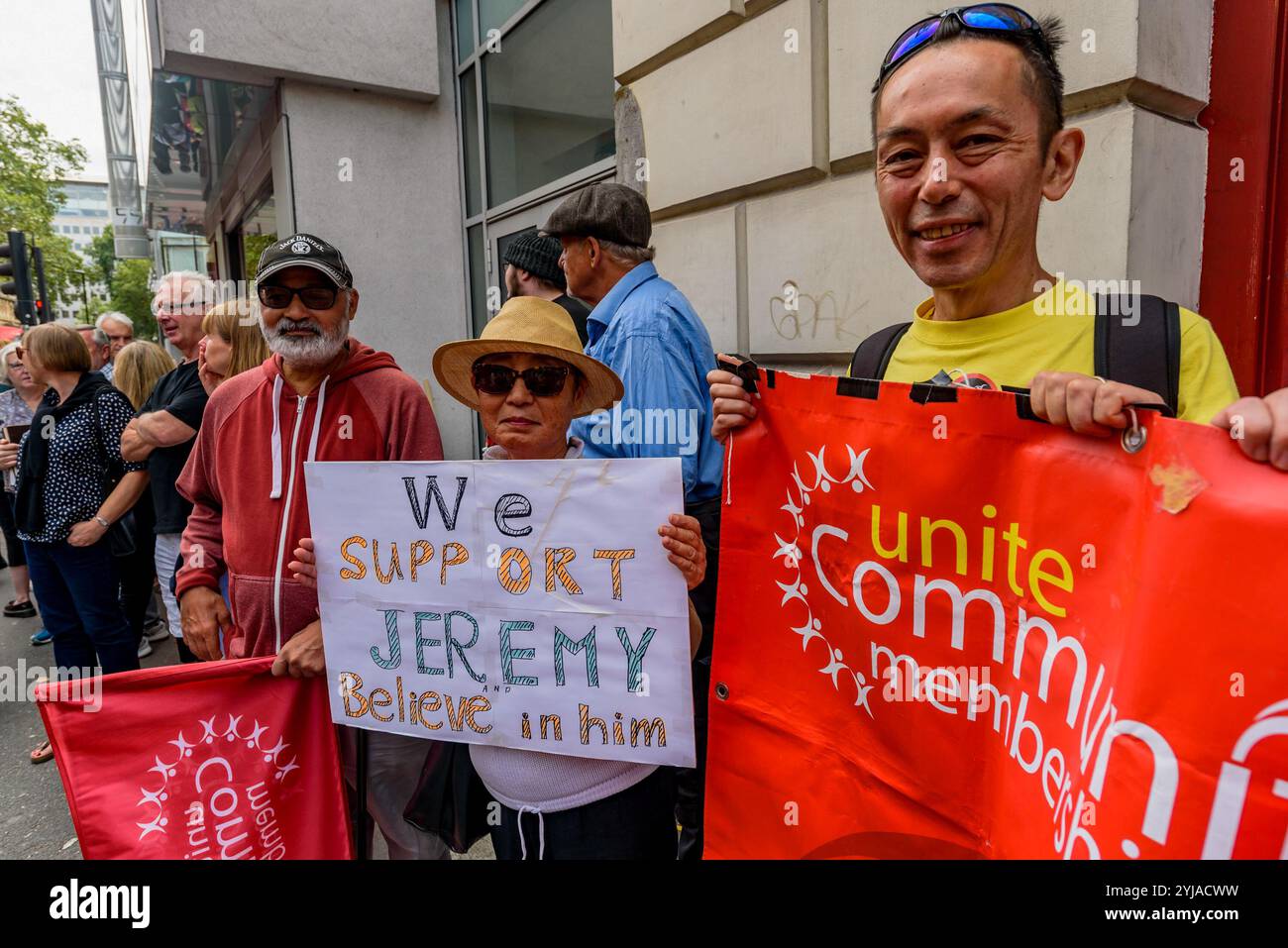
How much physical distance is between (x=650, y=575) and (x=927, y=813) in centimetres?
68

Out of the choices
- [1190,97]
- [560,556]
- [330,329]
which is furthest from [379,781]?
[1190,97]

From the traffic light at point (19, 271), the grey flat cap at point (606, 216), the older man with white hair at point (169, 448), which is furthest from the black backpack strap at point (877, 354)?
the traffic light at point (19, 271)

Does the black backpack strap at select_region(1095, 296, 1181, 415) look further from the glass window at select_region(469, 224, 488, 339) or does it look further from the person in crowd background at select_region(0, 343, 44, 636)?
the glass window at select_region(469, 224, 488, 339)

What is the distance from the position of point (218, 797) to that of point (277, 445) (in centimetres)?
95

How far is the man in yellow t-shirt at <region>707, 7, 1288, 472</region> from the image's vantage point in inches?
49.9

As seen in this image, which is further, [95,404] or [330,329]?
[95,404]

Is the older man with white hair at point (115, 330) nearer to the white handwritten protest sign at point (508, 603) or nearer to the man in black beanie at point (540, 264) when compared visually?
the man in black beanie at point (540, 264)

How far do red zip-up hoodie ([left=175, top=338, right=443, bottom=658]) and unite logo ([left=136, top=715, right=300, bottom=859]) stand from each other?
0.92 ft

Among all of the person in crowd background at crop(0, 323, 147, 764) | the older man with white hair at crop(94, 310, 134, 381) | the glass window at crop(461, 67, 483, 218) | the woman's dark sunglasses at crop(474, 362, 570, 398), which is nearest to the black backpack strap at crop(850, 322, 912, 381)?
the woman's dark sunglasses at crop(474, 362, 570, 398)

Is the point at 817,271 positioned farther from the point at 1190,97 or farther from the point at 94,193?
the point at 94,193

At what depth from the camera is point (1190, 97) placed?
7.36 ft

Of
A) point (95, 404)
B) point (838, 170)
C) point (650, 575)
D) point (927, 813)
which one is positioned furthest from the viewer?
point (95, 404)

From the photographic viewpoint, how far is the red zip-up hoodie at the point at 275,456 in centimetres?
209

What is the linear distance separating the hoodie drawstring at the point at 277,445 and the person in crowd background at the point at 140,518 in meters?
2.71
